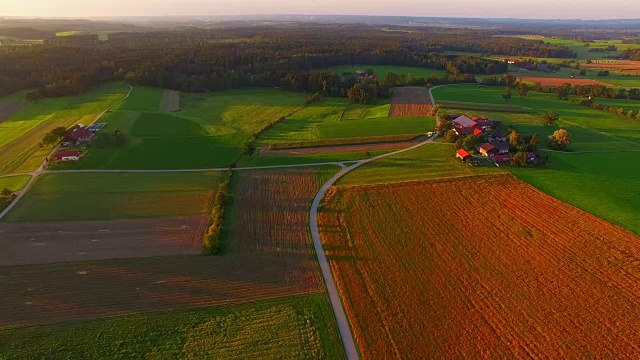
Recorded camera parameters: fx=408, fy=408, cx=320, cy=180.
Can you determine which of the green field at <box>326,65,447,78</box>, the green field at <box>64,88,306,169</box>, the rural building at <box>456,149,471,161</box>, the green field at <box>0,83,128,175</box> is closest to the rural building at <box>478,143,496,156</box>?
the rural building at <box>456,149,471,161</box>

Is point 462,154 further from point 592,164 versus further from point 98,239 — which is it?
point 98,239

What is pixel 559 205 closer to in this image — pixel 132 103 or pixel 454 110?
pixel 454 110

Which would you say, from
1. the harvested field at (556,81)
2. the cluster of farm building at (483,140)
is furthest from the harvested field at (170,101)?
the harvested field at (556,81)

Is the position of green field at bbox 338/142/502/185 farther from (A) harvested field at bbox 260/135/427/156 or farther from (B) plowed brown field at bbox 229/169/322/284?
(B) plowed brown field at bbox 229/169/322/284

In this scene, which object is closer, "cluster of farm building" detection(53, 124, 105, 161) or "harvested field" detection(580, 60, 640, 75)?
"cluster of farm building" detection(53, 124, 105, 161)

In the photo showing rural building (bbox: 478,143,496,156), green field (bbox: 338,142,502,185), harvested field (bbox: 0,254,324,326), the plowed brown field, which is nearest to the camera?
harvested field (bbox: 0,254,324,326)

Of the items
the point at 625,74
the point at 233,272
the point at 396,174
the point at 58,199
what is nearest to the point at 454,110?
the point at 396,174

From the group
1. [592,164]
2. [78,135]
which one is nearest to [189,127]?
[78,135]
